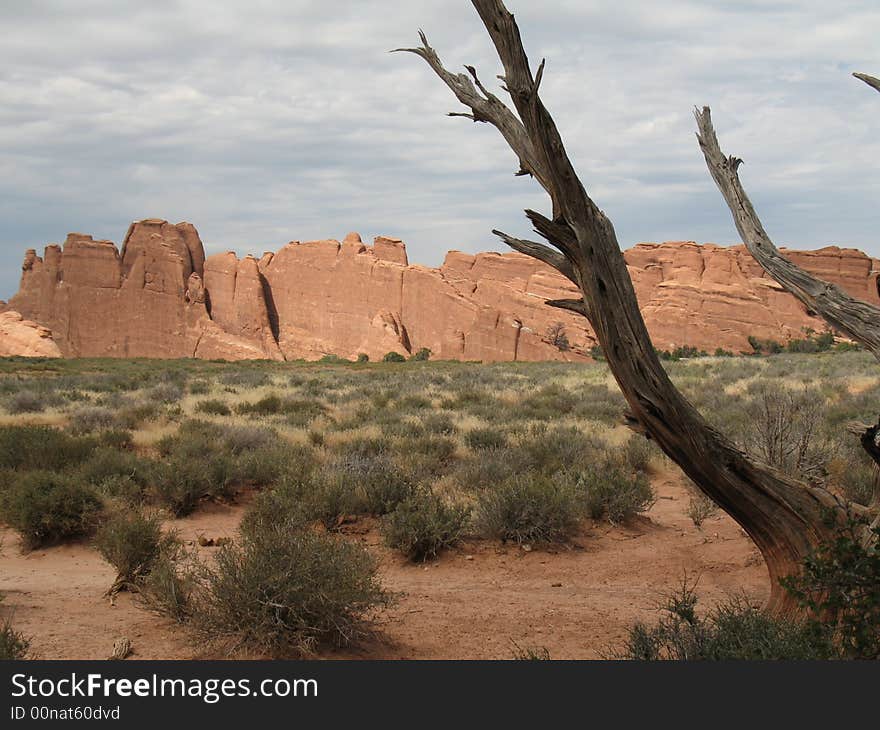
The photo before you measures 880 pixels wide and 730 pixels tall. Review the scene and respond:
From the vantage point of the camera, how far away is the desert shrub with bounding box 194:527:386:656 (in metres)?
4.52

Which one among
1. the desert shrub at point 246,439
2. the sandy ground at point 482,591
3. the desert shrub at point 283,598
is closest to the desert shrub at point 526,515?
the sandy ground at point 482,591

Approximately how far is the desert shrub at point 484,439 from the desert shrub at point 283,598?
281 inches

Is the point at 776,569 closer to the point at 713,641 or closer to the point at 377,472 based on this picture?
the point at 713,641

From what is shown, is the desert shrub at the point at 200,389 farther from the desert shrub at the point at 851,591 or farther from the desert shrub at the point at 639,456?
the desert shrub at the point at 851,591

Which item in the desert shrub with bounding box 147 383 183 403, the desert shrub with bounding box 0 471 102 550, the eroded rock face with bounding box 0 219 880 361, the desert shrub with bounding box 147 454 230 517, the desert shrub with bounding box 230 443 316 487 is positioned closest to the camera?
the desert shrub with bounding box 0 471 102 550

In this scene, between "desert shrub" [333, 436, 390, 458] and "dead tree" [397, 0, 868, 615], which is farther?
"desert shrub" [333, 436, 390, 458]

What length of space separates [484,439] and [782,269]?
7.99 meters

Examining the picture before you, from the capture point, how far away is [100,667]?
355 cm

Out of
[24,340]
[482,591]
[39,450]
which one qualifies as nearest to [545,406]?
[39,450]

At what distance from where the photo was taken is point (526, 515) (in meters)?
7.56

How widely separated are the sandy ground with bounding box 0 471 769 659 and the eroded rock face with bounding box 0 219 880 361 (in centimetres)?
6122

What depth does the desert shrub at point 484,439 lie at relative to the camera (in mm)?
12117

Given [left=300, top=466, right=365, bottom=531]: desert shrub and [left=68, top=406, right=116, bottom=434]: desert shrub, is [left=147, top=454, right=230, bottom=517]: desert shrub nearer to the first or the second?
[left=300, top=466, right=365, bottom=531]: desert shrub

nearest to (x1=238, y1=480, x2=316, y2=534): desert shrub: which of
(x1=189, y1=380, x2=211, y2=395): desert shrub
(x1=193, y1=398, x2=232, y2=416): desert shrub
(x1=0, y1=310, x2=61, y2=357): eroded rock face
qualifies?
(x1=193, y1=398, x2=232, y2=416): desert shrub
